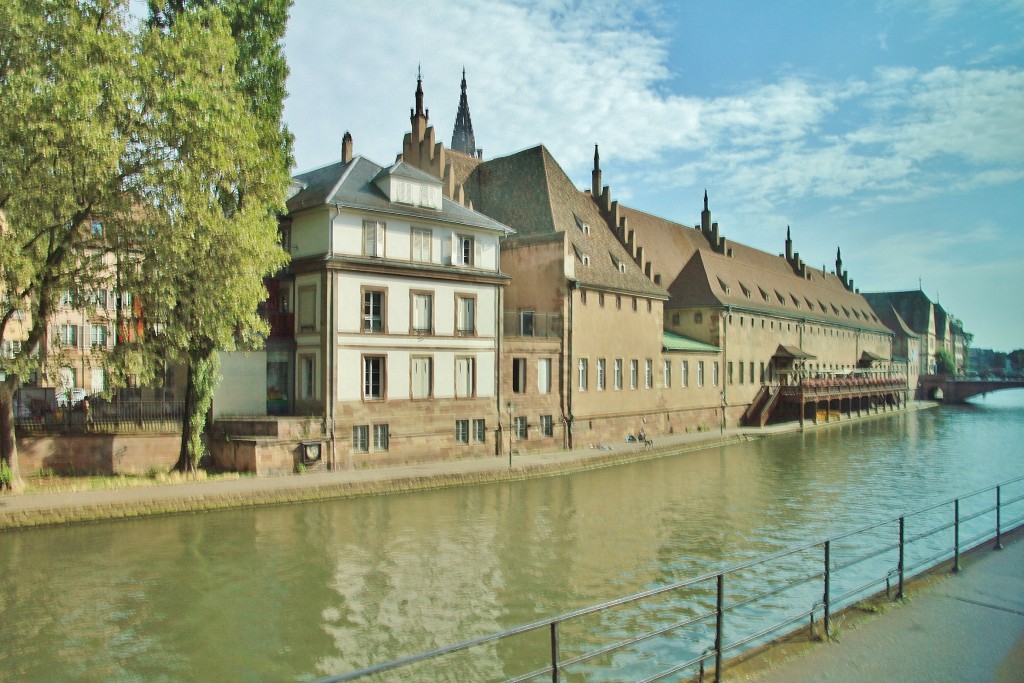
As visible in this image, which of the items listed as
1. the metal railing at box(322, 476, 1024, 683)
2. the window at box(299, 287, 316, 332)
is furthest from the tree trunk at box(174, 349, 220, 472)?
the metal railing at box(322, 476, 1024, 683)

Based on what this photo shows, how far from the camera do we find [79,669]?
37.4 feet

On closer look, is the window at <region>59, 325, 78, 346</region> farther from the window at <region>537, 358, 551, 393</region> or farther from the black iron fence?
the window at <region>537, 358, 551, 393</region>

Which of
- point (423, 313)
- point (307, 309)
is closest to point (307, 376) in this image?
point (307, 309)

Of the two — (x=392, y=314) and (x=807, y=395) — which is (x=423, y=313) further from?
(x=807, y=395)

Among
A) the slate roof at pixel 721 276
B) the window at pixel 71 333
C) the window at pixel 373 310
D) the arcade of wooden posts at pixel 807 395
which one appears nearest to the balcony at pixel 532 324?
the window at pixel 373 310

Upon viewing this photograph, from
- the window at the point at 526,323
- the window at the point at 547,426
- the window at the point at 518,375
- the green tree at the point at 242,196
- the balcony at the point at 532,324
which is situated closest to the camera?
the green tree at the point at 242,196

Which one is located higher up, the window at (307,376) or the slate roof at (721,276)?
the slate roof at (721,276)

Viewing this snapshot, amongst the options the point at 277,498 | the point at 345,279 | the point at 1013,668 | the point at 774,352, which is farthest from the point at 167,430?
the point at 774,352

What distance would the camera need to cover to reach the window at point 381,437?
29.3 meters

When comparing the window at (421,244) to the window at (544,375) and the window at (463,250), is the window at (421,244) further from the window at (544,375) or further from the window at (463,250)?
the window at (544,375)

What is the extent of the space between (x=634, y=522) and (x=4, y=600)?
1481 cm

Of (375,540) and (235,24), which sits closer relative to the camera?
(375,540)

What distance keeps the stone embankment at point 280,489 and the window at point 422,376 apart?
9.27ft

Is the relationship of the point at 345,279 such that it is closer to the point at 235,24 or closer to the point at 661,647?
the point at 235,24
